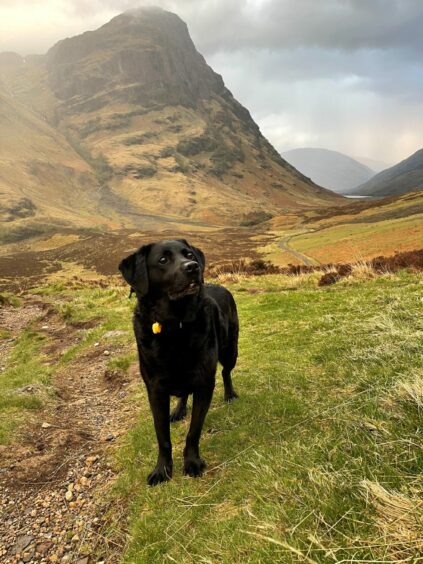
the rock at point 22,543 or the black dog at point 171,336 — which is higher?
the black dog at point 171,336

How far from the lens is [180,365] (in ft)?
15.4

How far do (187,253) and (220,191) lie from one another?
192 m

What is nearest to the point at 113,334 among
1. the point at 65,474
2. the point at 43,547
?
the point at 65,474

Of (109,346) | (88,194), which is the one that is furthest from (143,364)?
(88,194)

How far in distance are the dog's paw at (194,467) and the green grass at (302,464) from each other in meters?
0.08

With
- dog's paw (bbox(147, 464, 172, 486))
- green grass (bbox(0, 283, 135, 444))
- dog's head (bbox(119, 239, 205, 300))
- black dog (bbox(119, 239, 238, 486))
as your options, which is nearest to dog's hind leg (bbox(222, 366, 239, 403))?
black dog (bbox(119, 239, 238, 486))

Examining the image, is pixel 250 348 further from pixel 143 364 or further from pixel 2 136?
pixel 2 136

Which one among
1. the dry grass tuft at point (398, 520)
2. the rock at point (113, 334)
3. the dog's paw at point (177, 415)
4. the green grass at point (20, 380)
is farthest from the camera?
the rock at point (113, 334)

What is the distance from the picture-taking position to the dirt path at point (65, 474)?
431cm

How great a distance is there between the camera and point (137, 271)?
489 centimetres

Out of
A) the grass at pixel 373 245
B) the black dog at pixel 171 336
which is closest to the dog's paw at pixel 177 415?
the black dog at pixel 171 336

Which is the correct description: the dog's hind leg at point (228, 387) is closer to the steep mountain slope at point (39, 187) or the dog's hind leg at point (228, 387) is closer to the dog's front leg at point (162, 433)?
the dog's front leg at point (162, 433)

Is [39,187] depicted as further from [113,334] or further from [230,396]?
[230,396]

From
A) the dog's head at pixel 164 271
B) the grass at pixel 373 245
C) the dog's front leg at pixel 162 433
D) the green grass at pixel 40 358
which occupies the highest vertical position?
the dog's head at pixel 164 271
